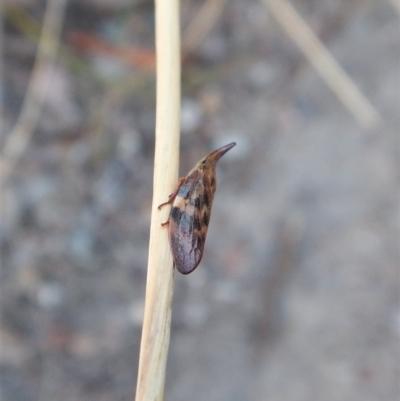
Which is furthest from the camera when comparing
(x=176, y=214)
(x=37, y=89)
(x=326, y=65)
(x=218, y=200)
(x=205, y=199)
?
(x=218, y=200)

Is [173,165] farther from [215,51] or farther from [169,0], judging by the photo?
[215,51]

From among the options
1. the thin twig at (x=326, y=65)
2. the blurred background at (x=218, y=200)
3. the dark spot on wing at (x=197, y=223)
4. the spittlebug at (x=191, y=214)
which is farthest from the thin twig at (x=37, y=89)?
the dark spot on wing at (x=197, y=223)

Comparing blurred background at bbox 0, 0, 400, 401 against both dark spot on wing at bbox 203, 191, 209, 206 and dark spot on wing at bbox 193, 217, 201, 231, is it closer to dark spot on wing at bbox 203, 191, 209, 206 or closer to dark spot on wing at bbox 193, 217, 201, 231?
dark spot on wing at bbox 203, 191, 209, 206

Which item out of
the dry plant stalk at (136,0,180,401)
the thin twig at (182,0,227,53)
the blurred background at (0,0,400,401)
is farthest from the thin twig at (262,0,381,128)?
the dry plant stalk at (136,0,180,401)

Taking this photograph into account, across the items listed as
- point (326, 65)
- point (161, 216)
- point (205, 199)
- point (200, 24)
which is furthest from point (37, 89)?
point (161, 216)

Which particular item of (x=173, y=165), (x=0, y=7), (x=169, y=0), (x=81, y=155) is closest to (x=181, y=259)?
(x=173, y=165)

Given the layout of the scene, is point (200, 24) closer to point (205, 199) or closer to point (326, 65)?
point (326, 65)

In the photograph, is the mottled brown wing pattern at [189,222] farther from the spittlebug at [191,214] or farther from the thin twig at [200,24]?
the thin twig at [200,24]
